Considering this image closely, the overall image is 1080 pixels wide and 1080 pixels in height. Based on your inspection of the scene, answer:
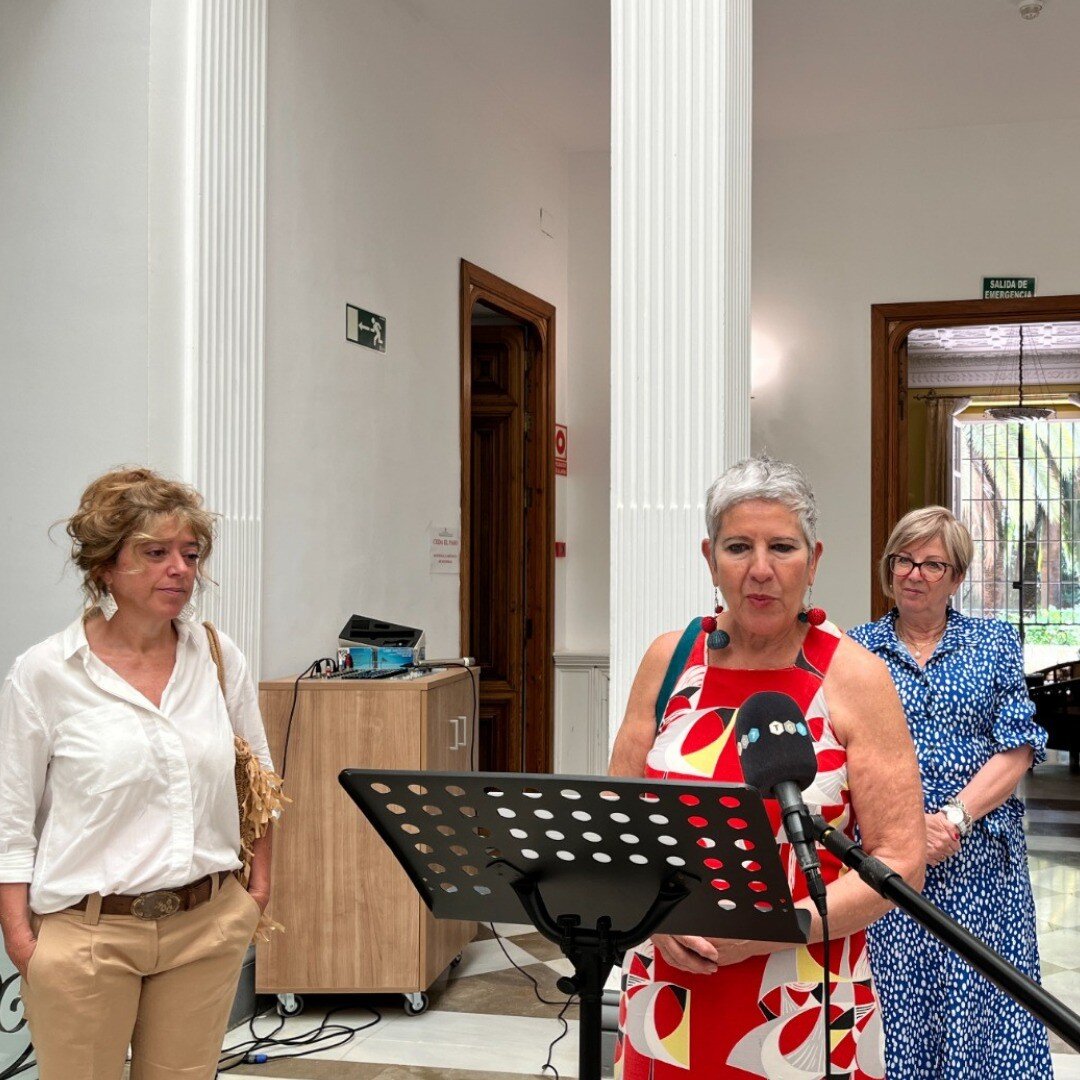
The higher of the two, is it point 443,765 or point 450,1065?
point 443,765

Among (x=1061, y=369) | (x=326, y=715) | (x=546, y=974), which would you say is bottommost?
(x=546, y=974)

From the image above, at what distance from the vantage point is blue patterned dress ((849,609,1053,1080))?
2.83 meters

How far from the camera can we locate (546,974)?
498cm

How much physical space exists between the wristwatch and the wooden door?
468 centimetres

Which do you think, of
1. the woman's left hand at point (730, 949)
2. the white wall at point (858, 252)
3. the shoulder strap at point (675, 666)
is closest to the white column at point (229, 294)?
the shoulder strap at point (675, 666)

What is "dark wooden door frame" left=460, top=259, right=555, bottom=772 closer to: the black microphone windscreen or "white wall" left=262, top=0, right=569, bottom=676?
"white wall" left=262, top=0, right=569, bottom=676

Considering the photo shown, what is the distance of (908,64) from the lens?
6484 mm

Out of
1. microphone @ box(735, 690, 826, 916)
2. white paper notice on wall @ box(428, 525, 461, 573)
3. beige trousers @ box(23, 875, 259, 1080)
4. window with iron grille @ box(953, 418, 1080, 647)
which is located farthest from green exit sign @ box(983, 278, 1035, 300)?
window with iron grille @ box(953, 418, 1080, 647)

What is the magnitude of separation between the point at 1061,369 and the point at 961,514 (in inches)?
76.7

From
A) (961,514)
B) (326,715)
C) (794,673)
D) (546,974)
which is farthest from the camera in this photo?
(961,514)

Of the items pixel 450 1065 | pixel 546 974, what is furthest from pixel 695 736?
pixel 546 974

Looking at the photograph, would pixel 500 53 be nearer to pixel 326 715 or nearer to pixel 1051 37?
pixel 1051 37

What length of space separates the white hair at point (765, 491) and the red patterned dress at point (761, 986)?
177mm

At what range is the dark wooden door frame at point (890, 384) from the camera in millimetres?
7367
